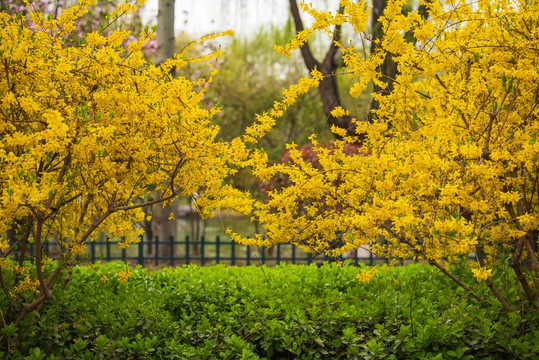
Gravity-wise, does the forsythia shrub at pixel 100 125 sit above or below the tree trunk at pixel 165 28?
below

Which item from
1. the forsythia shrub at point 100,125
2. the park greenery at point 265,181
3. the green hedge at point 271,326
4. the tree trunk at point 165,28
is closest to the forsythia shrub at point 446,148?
the park greenery at point 265,181

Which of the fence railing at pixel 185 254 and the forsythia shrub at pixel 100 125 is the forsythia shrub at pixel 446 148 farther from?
the fence railing at pixel 185 254

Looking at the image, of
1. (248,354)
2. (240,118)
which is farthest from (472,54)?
(240,118)

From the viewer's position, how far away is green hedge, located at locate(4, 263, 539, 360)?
420cm

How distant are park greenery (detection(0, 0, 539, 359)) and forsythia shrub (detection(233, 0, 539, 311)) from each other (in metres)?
0.02

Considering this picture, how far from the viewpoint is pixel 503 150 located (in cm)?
420

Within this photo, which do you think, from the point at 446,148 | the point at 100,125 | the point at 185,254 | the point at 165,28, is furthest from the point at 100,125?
the point at 185,254

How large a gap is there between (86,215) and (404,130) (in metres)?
3.11

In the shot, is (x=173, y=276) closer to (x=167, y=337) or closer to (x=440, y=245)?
(x=167, y=337)

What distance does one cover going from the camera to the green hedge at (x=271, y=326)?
4.20 metres

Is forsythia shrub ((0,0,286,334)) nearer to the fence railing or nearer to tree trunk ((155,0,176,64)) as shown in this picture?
the fence railing

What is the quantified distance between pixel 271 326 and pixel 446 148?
1.87 meters

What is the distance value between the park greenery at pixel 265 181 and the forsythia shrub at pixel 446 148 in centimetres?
2

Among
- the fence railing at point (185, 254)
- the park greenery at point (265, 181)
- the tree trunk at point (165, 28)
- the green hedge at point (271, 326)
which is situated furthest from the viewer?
the fence railing at point (185, 254)
